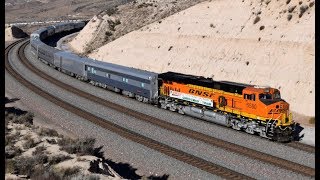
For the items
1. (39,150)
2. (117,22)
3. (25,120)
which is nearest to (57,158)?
(39,150)

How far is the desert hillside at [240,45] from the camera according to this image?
35.1 metres

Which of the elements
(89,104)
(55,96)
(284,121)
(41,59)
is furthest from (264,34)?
(41,59)

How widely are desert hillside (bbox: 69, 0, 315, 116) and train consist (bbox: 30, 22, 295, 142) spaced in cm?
642

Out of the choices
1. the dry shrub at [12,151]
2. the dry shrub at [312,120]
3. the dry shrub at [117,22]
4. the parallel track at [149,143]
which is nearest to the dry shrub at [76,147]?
the dry shrub at [12,151]

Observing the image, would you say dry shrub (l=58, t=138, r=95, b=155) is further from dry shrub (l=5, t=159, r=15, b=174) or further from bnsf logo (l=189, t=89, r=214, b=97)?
bnsf logo (l=189, t=89, r=214, b=97)

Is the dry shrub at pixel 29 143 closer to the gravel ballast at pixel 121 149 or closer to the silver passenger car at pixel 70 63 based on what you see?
the gravel ballast at pixel 121 149

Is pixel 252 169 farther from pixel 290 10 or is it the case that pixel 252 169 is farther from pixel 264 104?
pixel 290 10

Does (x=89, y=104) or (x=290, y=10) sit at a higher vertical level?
(x=290, y=10)

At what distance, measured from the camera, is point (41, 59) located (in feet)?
212

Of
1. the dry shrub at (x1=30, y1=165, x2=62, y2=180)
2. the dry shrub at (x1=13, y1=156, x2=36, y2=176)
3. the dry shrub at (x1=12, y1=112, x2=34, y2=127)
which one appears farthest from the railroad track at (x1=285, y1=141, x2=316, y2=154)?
the dry shrub at (x1=12, y1=112, x2=34, y2=127)

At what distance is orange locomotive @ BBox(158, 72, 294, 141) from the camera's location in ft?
90.3

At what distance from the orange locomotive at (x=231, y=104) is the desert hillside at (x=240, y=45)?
20.9ft

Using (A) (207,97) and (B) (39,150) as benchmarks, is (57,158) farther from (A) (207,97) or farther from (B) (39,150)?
(A) (207,97)

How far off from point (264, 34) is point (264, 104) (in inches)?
602
